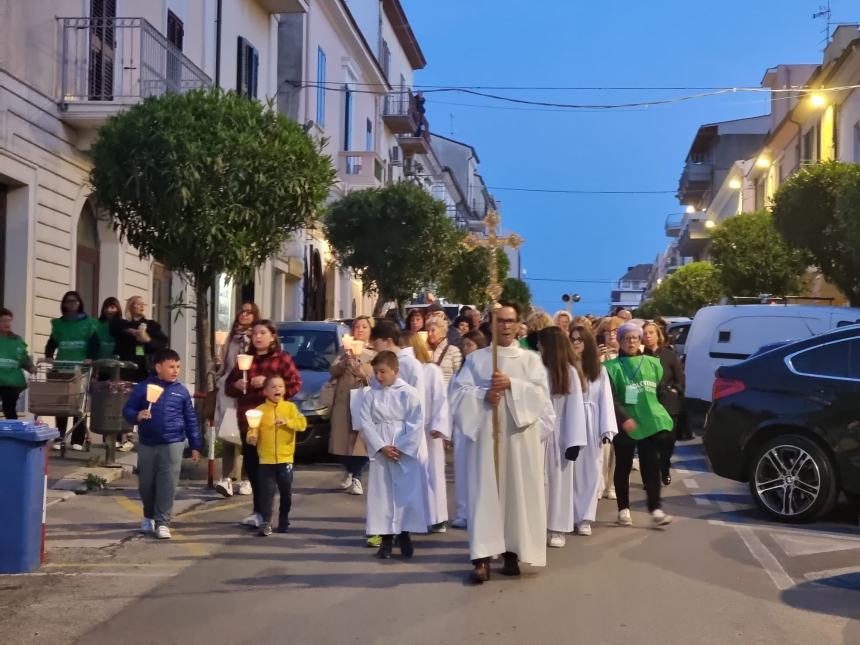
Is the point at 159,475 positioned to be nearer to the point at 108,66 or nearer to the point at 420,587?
the point at 420,587

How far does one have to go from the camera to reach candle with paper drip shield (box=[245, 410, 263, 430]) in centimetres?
A: 960

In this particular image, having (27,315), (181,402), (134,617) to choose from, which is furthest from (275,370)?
(27,315)

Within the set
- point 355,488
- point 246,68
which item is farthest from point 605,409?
point 246,68

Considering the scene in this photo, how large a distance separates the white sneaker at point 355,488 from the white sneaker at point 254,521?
7.54 feet

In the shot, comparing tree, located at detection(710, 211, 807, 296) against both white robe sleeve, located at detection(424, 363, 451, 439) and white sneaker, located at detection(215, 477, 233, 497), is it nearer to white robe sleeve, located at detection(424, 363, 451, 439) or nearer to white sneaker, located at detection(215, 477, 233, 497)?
white sneaker, located at detection(215, 477, 233, 497)

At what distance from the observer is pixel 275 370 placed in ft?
35.1

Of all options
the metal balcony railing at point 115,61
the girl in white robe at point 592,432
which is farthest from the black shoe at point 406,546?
the metal balcony railing at point 115,61

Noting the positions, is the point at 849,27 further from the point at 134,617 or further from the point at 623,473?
the point at 134,617

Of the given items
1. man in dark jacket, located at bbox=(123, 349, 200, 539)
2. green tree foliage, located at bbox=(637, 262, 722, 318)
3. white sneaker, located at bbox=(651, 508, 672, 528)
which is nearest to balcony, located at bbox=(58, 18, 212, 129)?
man in dark jacket, located at bbox=(123, 349, 200, 539)

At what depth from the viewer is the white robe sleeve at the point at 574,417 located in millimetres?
9406

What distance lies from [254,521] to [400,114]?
37.9 metres

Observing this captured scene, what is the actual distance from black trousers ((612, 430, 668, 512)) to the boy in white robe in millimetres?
2139

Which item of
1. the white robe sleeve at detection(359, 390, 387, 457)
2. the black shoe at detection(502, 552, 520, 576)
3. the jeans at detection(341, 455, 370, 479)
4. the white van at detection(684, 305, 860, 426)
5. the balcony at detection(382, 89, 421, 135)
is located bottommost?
the black shoe at detection(502, 552, 520, 576)

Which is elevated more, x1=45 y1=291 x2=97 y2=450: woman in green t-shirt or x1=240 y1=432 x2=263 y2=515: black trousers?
x1=45 y1=291 x2=97 y2=450: woman in green t-shirt
